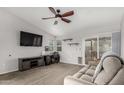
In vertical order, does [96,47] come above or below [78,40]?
below

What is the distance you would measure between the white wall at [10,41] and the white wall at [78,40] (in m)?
2.81

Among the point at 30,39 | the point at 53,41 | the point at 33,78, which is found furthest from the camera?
the point at 53,41

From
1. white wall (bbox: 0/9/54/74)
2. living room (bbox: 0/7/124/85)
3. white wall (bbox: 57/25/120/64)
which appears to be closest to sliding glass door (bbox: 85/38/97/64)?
living room (bbox: 0/7/124/85)

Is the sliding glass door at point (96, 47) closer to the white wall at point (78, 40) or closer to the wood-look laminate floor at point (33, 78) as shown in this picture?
the white wall at point (78, 40)

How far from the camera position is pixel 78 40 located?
6.11 meters

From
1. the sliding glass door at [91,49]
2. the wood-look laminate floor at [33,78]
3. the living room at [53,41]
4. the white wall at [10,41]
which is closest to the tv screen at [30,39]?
the living room at [53,41]

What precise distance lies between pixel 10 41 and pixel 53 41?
343 centimetres

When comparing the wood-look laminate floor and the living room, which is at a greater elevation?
the living room

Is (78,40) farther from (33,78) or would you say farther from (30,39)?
(33,78)

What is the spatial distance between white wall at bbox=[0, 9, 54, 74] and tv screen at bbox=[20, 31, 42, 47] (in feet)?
0.69

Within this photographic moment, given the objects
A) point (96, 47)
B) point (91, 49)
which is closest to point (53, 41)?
point (91, 49)

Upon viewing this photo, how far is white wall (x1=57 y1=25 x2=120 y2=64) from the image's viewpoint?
4.98 metres

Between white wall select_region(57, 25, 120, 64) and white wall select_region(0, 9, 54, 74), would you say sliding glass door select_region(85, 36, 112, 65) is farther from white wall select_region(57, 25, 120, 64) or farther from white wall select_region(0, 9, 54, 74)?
white wall select_region(0, 9, 54, 74)
